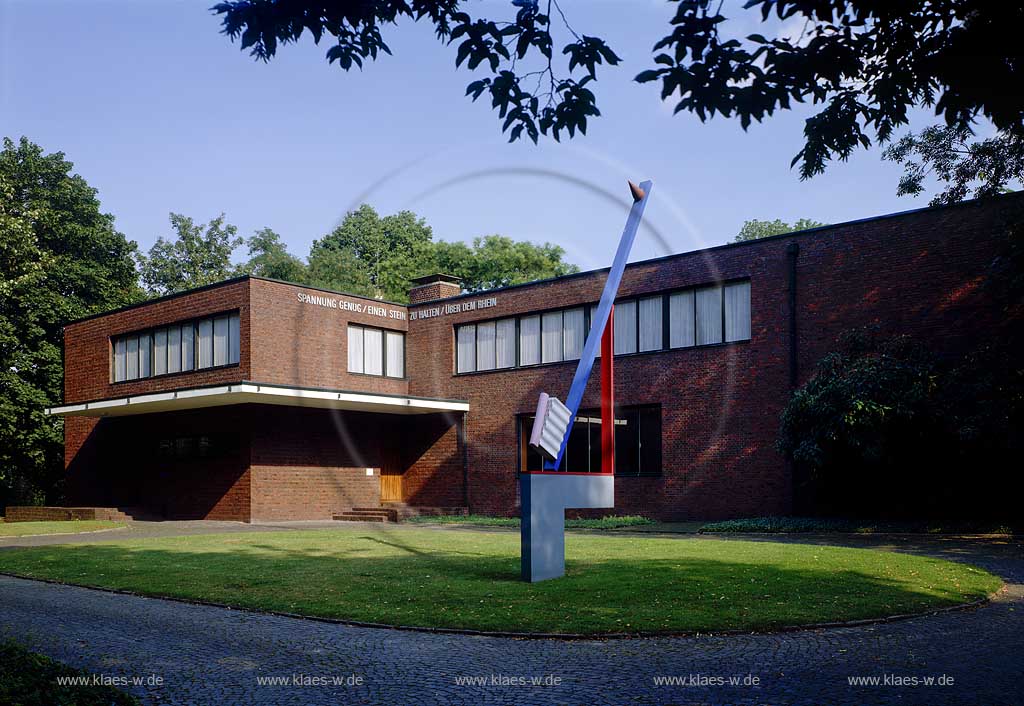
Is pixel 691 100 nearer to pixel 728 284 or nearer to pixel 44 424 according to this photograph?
pixel 728 284

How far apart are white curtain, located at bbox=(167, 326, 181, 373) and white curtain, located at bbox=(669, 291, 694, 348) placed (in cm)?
1668

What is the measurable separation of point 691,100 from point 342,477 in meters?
27.0

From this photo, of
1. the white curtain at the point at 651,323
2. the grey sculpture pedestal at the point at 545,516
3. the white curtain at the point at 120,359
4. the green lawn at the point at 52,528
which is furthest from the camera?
the white curtain at the point at 120,359

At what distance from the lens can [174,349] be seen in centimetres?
3158

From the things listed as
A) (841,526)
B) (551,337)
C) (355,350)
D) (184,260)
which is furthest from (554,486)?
(184,260)

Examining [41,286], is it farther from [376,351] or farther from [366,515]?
[366,515]

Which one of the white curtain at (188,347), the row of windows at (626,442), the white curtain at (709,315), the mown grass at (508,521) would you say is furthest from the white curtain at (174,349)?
the white curtain at (709,315)

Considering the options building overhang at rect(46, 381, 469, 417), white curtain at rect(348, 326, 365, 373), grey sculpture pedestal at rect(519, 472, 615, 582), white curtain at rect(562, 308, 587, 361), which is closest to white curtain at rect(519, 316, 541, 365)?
white curtain at rect(562, 308, 587, 361)

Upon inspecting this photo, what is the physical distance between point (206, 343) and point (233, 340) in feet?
5.34

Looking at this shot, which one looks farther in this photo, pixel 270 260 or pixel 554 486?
pixel 270 260

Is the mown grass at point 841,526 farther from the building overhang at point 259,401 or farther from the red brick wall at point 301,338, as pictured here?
the red brick wall at point 301,338

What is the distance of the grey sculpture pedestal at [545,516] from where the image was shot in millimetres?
11531

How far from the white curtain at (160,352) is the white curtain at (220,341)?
3.06m

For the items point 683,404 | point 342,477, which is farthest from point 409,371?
point 683,404
